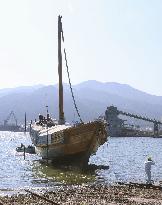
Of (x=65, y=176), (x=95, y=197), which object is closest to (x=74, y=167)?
(x=65, y=176)

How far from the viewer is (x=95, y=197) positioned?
2372 cm

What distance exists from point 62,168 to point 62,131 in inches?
157

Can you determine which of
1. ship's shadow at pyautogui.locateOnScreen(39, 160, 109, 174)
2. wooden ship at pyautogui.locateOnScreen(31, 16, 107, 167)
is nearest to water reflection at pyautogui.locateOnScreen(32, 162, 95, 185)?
ship's shadow at pyautogui.locateOnScreen(39, 160, 109, 174)

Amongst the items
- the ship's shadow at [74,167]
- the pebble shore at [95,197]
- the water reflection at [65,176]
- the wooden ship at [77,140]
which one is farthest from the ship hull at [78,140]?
the pebble shore at [95,197]

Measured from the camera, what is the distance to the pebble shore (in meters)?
21.9

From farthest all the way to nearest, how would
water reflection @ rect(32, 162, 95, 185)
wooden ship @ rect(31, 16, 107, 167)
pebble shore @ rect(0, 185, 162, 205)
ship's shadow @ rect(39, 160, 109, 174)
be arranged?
wooden ship @ rect(31, 16, 107, 167) → ship's shadow @ rect(39, 160, 109, 174) → water reflection @ rect(32, 162, 95, 185) → pebble shore @ rect(0, 185, 162, 205)

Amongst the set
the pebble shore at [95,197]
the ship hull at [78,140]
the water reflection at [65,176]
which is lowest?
the water reflection at [65,176]

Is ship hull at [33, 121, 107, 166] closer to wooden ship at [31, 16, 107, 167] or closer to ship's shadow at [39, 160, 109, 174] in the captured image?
wooden ship at [31, 16, 107, 167]

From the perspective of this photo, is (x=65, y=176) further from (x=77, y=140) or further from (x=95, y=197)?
(x=95, y=197)

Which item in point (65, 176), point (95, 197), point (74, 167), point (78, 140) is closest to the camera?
point (95, 197)

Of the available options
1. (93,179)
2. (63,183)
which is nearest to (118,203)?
(63,183)

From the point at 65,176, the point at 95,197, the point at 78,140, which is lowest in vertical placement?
the point at 65,176

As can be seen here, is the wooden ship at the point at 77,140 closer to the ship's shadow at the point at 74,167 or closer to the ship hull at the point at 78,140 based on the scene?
the ship hull at the point at 78,140

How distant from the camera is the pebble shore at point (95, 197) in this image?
21938 mm
